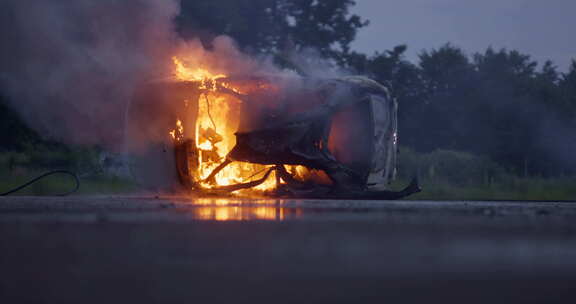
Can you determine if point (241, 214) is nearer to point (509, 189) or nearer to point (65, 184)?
point (65, 184)

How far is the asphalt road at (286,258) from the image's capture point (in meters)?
1.90

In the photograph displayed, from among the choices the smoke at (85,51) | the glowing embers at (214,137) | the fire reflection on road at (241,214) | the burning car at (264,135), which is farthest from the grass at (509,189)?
the fire reflection on road at (241,214)

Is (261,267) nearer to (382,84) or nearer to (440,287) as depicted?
(440,287)

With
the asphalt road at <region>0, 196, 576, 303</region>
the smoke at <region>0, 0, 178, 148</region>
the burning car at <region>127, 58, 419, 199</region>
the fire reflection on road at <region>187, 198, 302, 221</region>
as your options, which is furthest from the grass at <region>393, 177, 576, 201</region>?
the asphalt road at <region>0, 196, 576, 303</region>

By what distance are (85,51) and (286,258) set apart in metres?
9.10

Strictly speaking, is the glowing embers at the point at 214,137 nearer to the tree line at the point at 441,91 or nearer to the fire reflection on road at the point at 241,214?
the fire reflection on road at the point at 241,214

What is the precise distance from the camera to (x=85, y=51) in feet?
34.4

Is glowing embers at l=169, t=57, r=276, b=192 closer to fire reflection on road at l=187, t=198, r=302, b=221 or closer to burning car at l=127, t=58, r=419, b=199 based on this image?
burning car at l=127, t=58, r=419, b=199

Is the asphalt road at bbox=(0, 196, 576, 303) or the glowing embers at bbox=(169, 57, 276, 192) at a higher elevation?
the glowing embers at bbox=(169, 57, 276, 192)

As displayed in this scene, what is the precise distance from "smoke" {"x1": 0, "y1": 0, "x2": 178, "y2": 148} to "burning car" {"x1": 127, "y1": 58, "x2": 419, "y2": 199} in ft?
8.14

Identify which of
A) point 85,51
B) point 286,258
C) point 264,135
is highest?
point 85,51

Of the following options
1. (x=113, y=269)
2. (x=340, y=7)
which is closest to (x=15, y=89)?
(x=113, y=269)

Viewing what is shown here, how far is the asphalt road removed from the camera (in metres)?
1.90

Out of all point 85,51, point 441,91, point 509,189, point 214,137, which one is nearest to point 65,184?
point 85,51
